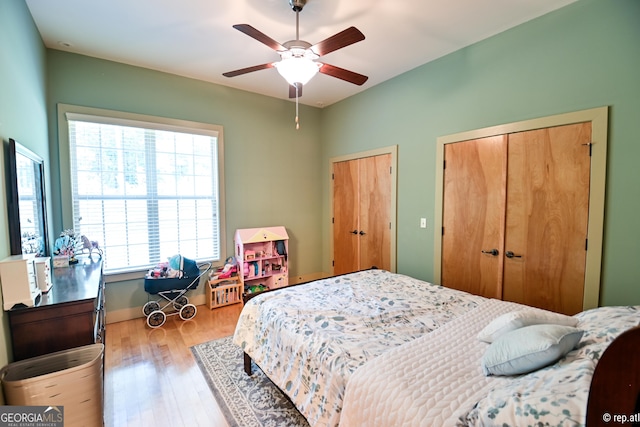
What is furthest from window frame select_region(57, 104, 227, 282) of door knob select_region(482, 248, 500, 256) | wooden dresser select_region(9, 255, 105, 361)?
door knob select_region(482, 248, 500, 256)

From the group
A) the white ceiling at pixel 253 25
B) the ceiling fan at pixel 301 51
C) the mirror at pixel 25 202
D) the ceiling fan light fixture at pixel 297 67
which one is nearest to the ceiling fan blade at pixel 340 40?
the ceiling fan at pixel 301 51

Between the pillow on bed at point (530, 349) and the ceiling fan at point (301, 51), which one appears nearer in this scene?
the pillow on bed at point (530, 349)

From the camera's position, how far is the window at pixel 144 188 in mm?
3074

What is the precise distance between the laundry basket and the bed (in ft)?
3.00

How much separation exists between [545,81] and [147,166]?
424 cm

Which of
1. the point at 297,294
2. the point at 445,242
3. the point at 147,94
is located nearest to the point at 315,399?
the point at 297,294

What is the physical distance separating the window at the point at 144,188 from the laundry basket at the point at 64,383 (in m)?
1.92

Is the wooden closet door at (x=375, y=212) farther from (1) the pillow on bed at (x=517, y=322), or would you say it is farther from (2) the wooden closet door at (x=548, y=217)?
(1) the pillow on bed at (x=517, y=322)

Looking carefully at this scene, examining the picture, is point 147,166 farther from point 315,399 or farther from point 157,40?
point 315,399

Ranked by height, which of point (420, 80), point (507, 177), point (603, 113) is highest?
point (420, 80)

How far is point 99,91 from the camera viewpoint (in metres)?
3.07

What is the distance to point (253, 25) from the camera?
97.3 inches

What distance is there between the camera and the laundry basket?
1333mm

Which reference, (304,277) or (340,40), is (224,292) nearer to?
(304,277)
